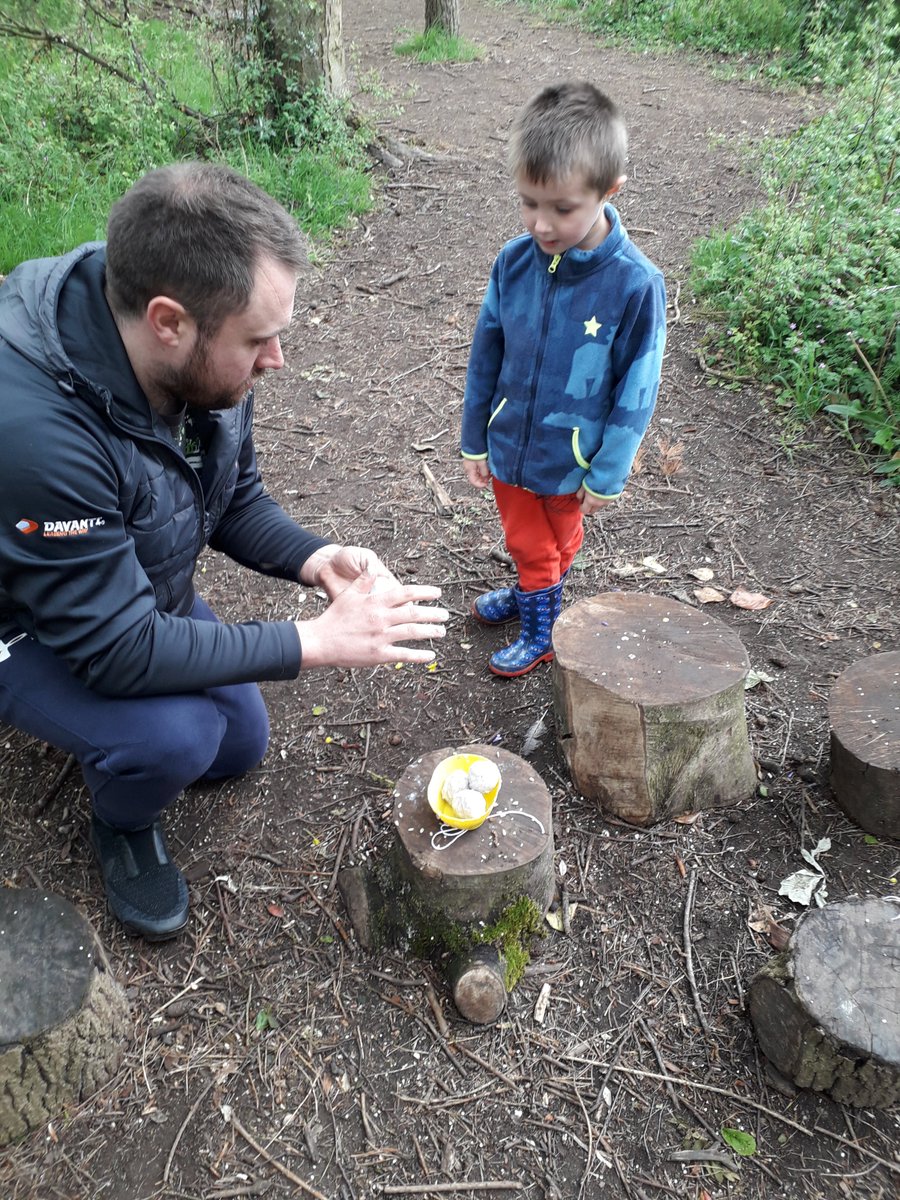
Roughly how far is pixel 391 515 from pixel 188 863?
2004 millimetres

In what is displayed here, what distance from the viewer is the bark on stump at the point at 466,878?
204 cm

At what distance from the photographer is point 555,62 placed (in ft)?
33.8

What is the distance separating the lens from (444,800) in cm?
213

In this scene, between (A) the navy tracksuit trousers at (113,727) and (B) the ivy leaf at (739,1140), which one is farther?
(A) the navy tracksuit trousers at (113,727)

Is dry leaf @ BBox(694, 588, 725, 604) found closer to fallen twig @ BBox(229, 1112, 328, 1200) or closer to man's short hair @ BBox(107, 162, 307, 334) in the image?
man's short hair @ BBox(107, 162, 307, 334)

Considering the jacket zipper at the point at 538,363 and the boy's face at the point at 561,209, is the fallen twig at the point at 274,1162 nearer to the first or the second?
the jacket zipper at the point at 538,363

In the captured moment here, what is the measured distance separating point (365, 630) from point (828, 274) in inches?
166

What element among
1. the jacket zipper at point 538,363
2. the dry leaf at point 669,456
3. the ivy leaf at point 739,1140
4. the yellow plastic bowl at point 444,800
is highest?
the jacket zipper at point 538,363

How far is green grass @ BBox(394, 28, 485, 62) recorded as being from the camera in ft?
33.3

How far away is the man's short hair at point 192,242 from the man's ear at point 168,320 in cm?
2

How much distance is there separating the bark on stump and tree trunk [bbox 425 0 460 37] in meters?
11.3

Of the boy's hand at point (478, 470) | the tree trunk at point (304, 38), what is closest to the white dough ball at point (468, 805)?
the boy's hand at point (478, 470)

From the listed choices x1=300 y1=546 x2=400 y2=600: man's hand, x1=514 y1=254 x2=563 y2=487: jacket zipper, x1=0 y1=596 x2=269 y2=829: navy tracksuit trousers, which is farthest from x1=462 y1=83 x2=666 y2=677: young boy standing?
x1=0 y1=596 x2=269 y2=829: navy tracksuit trousers

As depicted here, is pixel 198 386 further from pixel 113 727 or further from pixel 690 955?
pixel 690 955
